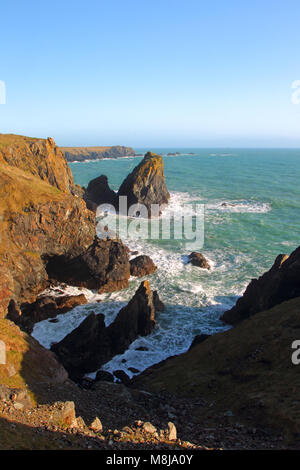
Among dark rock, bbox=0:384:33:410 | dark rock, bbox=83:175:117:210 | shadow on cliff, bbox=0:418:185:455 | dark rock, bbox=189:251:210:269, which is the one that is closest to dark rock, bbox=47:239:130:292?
dark rock, bbox=189:251:210:269

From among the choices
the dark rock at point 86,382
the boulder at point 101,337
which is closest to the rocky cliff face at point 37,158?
the boulder at point 101,337

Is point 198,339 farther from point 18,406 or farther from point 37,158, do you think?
point 37,158

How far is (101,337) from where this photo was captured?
27781 mm

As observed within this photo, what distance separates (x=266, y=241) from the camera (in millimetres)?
57438

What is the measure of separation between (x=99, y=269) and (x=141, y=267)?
21.2 feet

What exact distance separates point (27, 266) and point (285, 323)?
28868mm

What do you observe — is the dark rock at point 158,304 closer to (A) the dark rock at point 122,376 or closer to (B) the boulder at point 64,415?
(A) the dark rock at point 122,376

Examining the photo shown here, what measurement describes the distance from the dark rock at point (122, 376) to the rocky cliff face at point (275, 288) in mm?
13308

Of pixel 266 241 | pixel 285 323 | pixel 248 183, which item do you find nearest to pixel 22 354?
pixel 285 323

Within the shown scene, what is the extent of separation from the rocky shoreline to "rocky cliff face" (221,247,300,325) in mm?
104

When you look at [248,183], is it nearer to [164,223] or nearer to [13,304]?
[164,223]

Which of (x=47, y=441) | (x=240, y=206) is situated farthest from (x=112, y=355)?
(x=240, y=206)

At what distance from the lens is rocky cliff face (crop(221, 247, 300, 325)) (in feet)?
90.3

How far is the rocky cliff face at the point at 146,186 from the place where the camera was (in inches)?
3064
